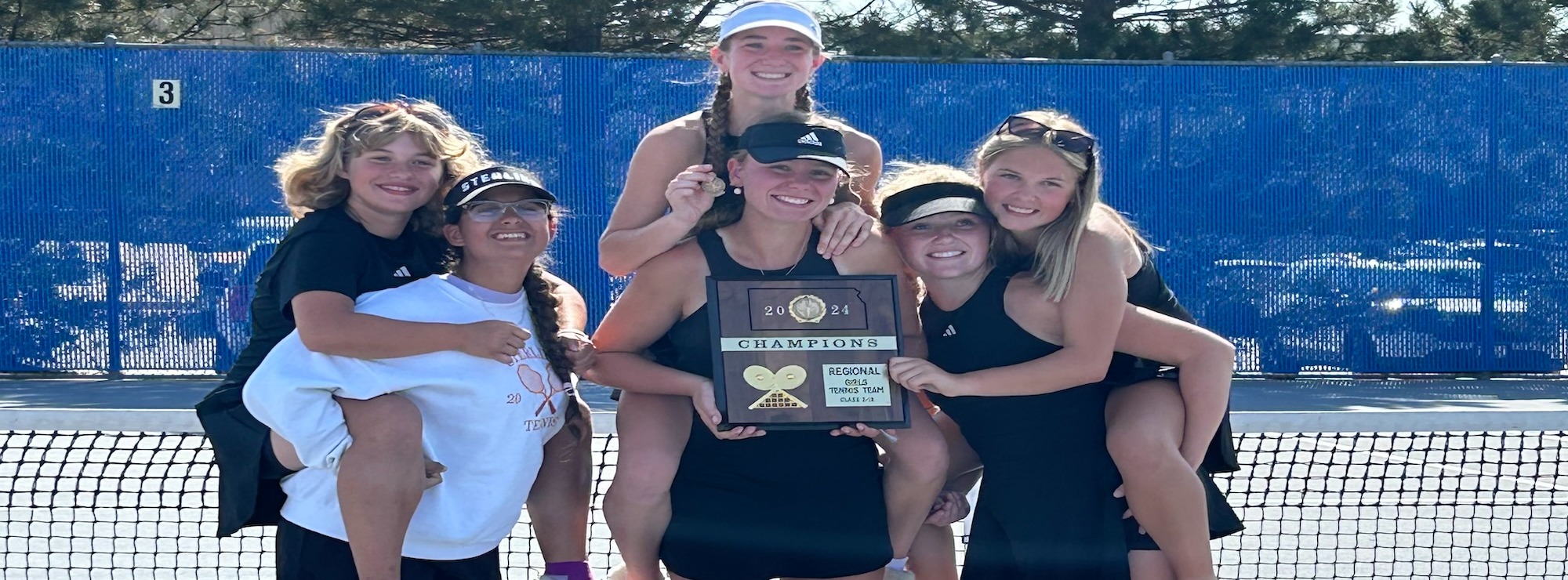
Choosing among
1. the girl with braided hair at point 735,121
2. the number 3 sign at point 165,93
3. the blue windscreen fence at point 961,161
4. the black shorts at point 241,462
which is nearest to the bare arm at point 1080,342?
the girl with braided hair at point 735,121

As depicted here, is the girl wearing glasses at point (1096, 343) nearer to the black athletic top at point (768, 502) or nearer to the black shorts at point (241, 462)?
the black athletic top at point (768, 502)

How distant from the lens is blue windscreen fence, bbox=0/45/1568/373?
10.6 meters

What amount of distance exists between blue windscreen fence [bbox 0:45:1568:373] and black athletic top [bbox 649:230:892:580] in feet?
23.8

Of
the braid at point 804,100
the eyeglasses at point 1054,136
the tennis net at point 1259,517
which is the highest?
the braid at point 804,100

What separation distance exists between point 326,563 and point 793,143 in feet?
4.79

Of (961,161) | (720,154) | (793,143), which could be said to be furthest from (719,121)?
(961,161)

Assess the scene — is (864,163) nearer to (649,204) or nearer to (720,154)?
(720,154)

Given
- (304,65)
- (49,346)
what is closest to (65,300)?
(49,346)

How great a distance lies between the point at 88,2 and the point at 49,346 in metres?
6.20

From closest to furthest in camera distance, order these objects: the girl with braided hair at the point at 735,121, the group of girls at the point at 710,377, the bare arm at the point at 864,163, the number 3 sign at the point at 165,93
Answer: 1. the group of girls at the point at 710,377
2. the girl with braided hair at the point at 735,121
3. the bare arm at the point at 864,163
4. the number 3 sign at the point at 165,93

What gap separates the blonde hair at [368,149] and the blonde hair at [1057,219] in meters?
1.30

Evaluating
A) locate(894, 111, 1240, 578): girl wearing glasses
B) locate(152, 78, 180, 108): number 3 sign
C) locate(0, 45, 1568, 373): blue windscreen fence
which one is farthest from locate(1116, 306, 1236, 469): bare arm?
locate(152, 78, 180, 108): number 3 sign

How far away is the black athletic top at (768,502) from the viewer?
3.58 m

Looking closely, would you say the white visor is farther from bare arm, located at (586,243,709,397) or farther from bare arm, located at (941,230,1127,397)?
bare arm, located at (941,230,1127,397)
